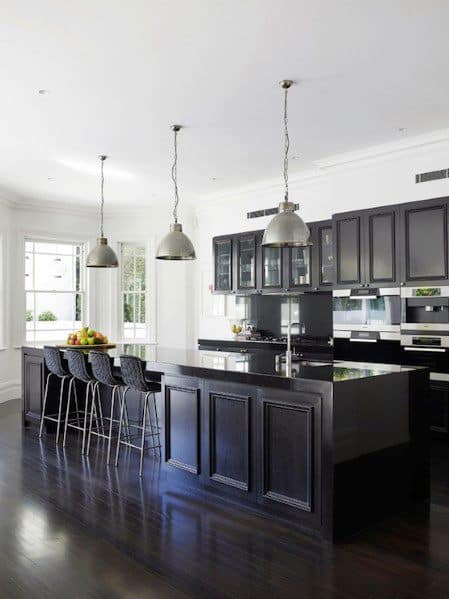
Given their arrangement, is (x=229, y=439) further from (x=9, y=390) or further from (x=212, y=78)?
(x=9, y=390)

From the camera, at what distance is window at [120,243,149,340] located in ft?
31.2

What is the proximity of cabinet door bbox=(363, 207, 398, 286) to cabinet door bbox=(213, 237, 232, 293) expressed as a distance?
2.46 metres

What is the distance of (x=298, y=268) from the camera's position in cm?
707

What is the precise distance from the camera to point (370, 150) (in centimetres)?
604

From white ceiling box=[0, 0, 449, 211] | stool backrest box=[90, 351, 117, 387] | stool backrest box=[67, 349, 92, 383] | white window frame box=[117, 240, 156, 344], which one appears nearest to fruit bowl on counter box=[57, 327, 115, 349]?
stool backrest box=[67, 349, 92, 383]

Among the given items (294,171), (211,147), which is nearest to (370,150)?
(294,171)

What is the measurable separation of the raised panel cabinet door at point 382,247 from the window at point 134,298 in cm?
462

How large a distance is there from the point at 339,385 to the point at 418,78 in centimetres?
261

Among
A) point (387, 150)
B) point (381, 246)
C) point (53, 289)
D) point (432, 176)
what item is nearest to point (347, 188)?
point (387, 150)

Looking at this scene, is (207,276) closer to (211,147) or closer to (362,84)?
(211,147)

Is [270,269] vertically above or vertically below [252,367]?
above

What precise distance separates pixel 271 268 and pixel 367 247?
169 centimetres

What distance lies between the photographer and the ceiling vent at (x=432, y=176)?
5520mm

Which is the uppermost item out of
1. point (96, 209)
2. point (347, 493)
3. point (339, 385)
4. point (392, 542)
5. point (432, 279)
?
point (96, 209)
